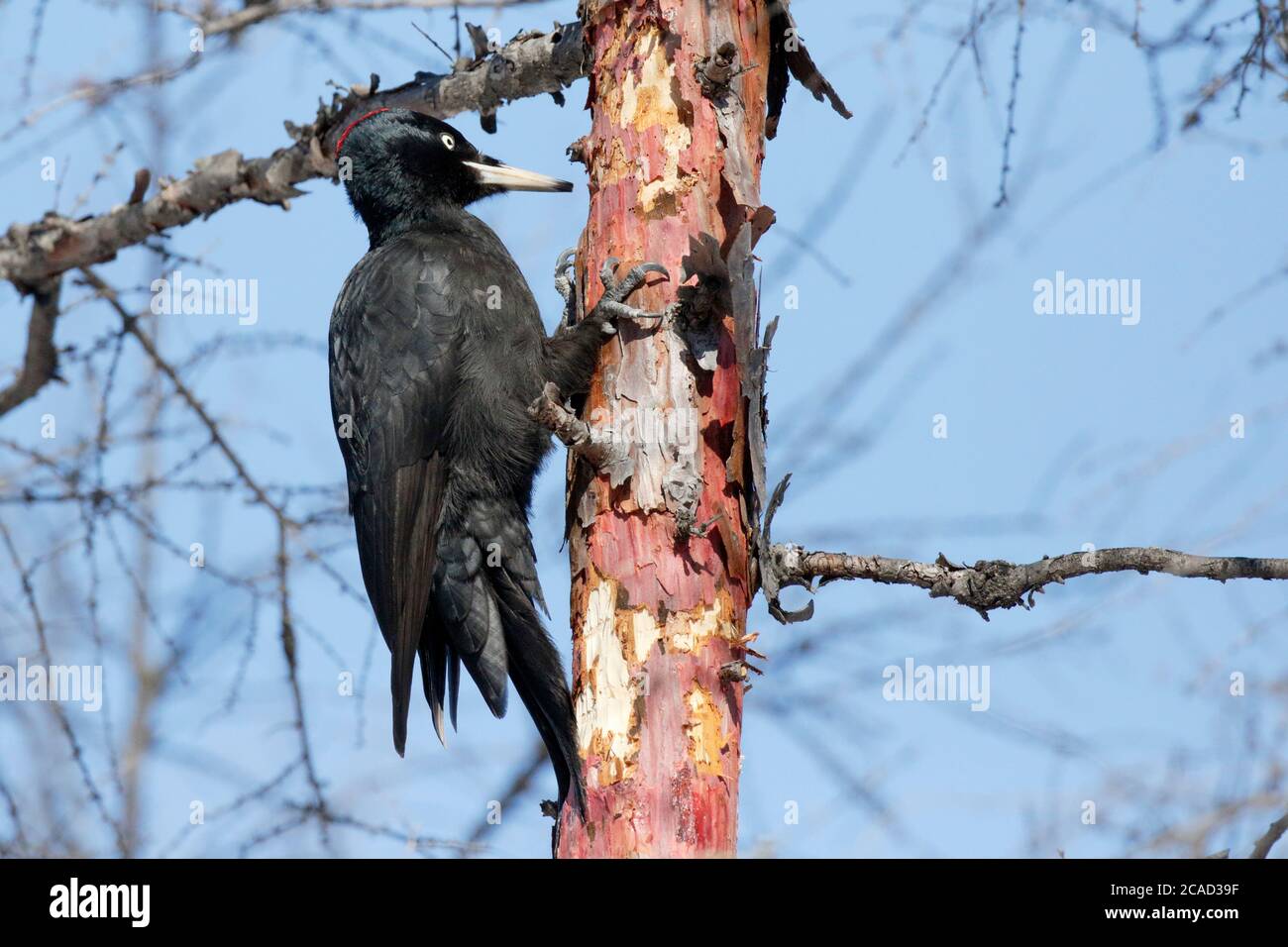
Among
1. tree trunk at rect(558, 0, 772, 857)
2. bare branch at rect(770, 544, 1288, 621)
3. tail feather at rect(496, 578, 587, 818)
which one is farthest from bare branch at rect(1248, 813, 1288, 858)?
tail feather at rect(496, 578, 587, 818)

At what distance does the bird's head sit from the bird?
0.50ft

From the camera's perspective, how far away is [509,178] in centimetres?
421

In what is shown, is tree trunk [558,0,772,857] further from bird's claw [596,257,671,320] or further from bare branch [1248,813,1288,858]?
bare branch [1248,813,1288,858]

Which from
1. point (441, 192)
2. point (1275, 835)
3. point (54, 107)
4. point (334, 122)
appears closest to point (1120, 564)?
point (1275, 835)

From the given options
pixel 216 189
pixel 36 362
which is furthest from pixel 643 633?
pixel 36 362

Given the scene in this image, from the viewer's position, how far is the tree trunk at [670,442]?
107 inches

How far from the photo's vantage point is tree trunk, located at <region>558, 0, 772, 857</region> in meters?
2.72

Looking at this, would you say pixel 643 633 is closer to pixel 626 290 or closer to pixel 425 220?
pixel 626 290

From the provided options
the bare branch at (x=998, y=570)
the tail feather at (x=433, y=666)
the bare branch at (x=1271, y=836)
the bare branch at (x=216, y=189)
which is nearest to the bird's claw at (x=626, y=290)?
the bare branch at (x=998, y=570)

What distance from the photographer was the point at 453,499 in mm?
3750

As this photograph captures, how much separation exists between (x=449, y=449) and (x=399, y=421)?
16 centimetres

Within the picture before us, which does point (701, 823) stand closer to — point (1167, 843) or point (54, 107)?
point (1167, 843)

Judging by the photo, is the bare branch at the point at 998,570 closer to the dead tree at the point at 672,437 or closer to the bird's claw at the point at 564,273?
the dead tree at the point at 672,437
